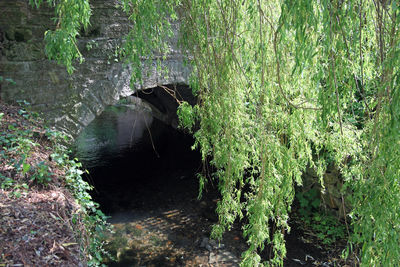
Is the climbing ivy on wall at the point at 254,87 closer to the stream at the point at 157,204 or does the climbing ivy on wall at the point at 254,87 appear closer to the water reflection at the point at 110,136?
the stream at the point at 157,204

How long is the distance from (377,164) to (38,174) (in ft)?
7.70

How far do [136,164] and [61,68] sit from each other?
396 centimetres

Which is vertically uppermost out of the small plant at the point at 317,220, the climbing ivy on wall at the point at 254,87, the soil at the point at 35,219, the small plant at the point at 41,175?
the climbing ivy on wall at the point at 254,87

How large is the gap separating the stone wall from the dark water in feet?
2.19

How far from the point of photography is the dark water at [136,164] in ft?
19.1

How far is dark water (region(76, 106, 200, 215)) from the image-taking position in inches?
229

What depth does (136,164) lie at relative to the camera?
24.4 ft

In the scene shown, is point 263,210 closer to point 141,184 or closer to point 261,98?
point 261,98

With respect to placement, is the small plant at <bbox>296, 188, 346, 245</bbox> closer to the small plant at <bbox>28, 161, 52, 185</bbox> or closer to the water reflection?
the water reflection

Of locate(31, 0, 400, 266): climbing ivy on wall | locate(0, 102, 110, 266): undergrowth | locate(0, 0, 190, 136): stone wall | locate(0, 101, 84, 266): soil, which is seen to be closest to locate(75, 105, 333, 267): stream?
locate(0, 0, 190, 136): stone wall

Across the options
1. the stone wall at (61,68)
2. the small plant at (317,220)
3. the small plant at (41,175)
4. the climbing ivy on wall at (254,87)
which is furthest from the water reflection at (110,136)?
the climbing ivy on wall at (254,87)

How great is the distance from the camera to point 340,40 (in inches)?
70.4

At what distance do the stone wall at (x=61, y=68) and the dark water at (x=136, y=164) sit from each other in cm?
67

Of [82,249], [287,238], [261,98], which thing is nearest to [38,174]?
[82,249]
